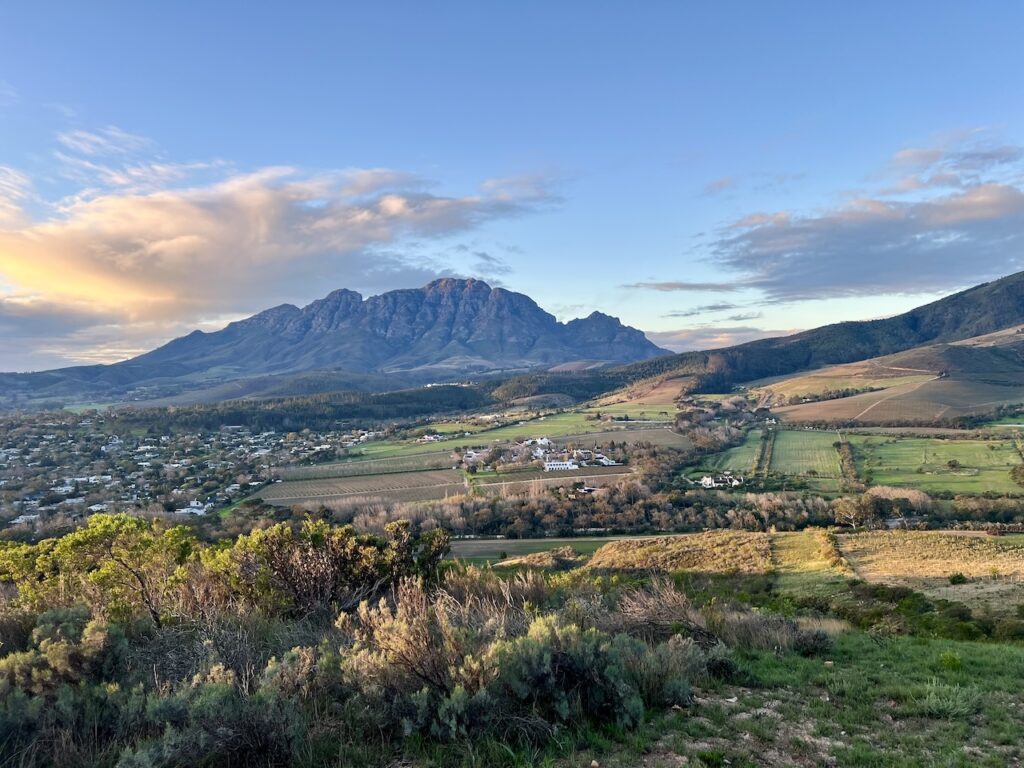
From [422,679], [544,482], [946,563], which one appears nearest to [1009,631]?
[946,563]

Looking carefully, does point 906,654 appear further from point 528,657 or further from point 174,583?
point 174,583

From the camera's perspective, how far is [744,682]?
24.3ft

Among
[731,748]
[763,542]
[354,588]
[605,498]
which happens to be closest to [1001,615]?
[731,748]

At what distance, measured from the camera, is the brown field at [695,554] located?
29.3 metres

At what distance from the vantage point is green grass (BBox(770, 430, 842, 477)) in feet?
199

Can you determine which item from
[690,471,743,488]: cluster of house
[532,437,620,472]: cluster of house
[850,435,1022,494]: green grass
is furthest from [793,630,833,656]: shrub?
[532,437,620,472]: cluster of house

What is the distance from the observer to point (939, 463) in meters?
58.8

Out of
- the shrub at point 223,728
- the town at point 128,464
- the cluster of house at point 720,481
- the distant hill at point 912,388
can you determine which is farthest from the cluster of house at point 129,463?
the distant hill at point 912,388

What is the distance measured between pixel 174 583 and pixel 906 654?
12.9 metres

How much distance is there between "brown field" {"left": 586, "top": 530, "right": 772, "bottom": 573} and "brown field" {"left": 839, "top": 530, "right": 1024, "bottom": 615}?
4671 mm

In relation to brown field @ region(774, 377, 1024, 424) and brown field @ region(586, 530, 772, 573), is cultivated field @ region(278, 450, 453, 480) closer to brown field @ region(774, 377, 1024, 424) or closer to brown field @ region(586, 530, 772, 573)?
brown field @ region(586, 530, 772, 573)

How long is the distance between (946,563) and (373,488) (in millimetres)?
48855

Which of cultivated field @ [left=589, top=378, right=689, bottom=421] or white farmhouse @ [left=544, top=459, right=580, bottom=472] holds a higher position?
cultivated field @ [left=589, top=378, right=689, bottom=421]

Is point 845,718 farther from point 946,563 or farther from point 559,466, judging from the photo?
point 559,466
